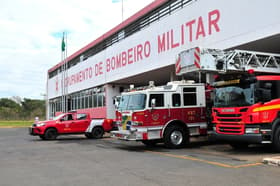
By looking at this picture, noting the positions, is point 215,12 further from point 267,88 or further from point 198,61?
point 267,88

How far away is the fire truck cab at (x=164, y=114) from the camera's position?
13070 mm

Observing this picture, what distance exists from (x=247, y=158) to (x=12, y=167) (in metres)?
7.18

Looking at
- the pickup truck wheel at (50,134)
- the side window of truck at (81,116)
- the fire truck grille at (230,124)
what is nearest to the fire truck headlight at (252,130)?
the fire truck grille at (230,124)

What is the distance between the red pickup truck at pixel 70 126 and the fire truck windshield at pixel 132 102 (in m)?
7.00

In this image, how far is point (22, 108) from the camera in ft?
299

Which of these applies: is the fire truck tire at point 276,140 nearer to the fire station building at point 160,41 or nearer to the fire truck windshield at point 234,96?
the fire truck windshield at point 234,96

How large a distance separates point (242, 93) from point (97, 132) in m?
11.9

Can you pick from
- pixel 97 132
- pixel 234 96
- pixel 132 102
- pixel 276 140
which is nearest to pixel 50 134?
pixel 97 132

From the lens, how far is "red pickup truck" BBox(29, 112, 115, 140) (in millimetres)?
20094

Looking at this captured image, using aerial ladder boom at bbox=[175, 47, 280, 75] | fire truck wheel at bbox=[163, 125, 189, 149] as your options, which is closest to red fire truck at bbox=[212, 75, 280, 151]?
aerial ladder boom at bbox=[175, 47, 280, 75]

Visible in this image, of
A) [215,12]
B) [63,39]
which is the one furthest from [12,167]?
[63,39]

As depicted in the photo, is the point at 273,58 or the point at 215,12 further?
the point at 215,12

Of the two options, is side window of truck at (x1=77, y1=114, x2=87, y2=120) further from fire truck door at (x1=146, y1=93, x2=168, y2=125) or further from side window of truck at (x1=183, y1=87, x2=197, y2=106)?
side window of truck at (x1=183, y1=87, x2=197, y2=106)

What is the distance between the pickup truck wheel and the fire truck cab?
7.40m
